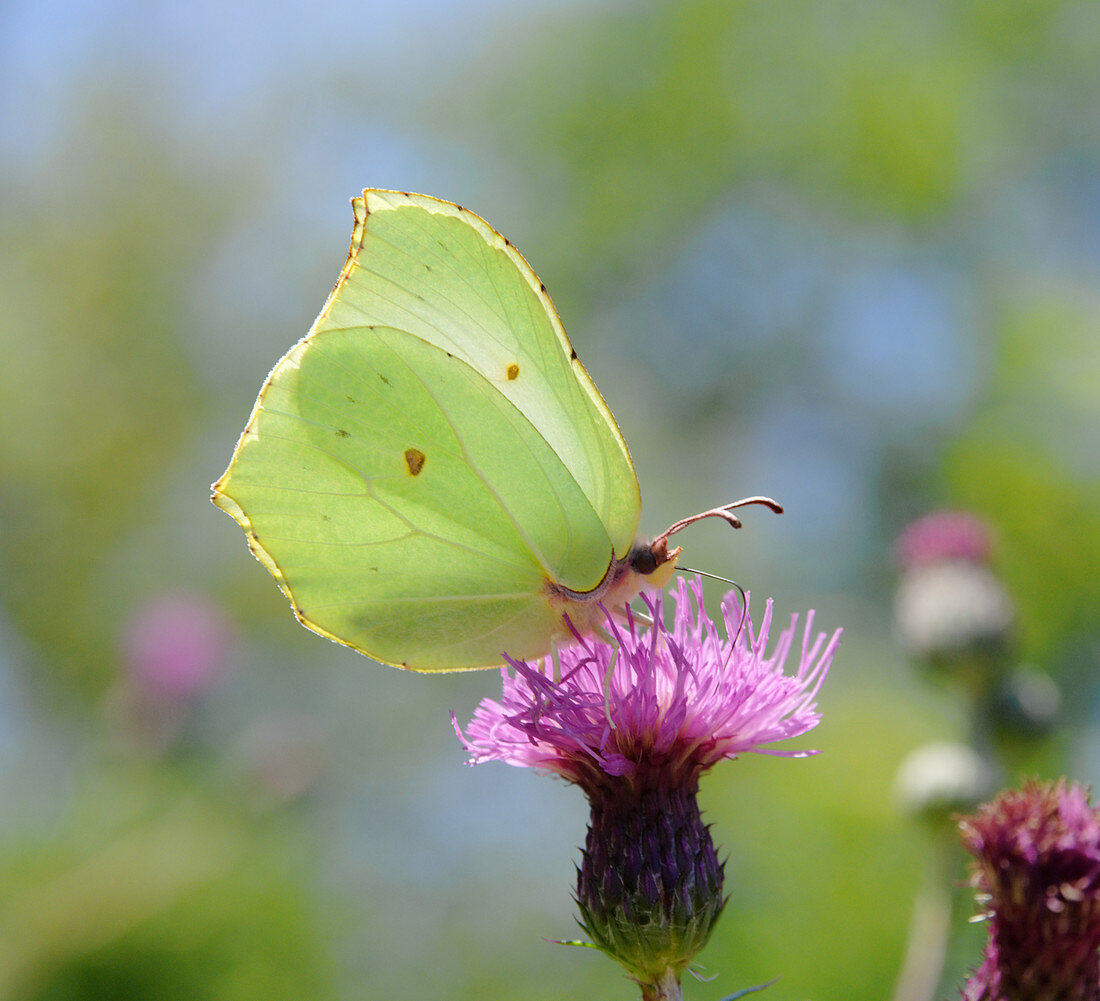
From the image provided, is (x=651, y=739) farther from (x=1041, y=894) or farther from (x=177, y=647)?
(x=177, y=647)

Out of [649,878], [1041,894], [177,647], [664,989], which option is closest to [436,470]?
[649,878]

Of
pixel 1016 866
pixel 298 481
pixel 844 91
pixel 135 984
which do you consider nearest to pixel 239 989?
pixel 135 984

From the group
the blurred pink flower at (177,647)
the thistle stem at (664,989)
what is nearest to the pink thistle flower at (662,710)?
the thistle stem at (664,989)

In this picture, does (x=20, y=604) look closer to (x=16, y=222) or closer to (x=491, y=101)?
(x=16, y=222)

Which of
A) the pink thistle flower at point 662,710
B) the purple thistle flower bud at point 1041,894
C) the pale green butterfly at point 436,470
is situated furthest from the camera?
the pale green butterfly at point 436,470

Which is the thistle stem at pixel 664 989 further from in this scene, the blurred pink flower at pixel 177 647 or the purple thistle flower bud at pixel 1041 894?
the blurred pink flower at pixel 177 647

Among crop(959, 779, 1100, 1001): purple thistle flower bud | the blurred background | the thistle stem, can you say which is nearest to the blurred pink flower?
the blurred background
